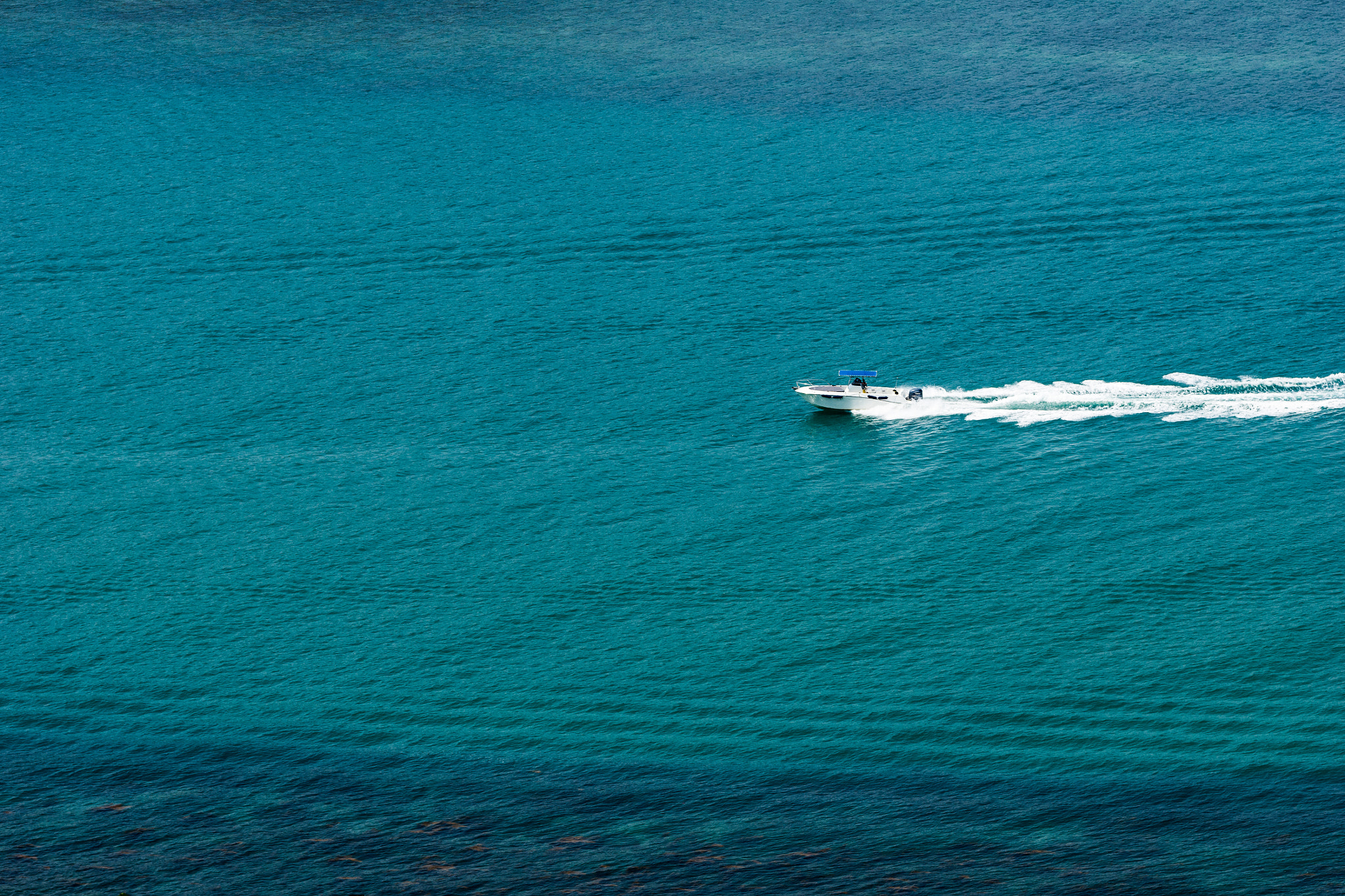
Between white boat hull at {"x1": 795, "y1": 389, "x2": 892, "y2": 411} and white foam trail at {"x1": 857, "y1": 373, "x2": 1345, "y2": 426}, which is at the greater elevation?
white boat hull at {"x1": 795, "y1": 389, "x2": 892, "y2": 411}

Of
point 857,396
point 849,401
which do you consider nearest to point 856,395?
point 857,396

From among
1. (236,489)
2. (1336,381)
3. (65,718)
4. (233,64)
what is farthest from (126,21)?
(1336,381)

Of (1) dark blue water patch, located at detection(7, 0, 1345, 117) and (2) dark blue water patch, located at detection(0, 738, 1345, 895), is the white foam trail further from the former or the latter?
(1) dark blue water patch, located at detection(7, 0, 1345, 117)

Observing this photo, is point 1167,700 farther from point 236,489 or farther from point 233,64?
point 233,64

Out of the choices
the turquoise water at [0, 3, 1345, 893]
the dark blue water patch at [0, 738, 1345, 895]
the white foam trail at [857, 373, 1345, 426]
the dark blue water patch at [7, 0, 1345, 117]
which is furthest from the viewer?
the dark blue water patch at [7, 0, 1345, 117]

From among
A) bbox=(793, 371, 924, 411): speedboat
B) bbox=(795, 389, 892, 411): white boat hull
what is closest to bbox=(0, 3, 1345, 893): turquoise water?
bbox=(795, 389, 892, 411): white boat hull

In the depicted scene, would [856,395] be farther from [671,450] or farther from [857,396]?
[671,450]
